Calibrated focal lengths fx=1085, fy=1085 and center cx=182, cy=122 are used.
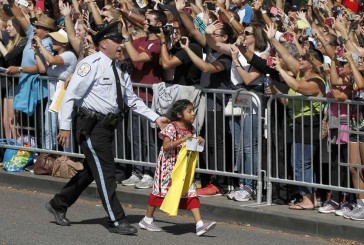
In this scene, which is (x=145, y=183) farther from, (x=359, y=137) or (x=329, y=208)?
(x=359, y=137)

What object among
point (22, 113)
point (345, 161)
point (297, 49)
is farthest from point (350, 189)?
Answer: point (22, 113)

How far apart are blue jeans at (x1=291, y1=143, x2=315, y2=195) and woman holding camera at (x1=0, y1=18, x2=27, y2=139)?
451cm

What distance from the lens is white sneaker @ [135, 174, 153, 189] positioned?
1284 centimetres

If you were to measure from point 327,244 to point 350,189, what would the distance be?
0.72 metres

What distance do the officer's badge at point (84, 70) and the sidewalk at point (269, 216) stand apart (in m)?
2.19

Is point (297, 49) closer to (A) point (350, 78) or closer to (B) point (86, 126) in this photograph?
(A) point (350, 78)

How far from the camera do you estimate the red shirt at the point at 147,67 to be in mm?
12805

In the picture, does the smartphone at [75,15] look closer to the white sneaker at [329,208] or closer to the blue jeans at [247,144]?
the blue jeans at [247,144]

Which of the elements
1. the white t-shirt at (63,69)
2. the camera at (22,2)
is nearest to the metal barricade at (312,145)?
the white t-shirt at (63,69)

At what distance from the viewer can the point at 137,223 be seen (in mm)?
11328

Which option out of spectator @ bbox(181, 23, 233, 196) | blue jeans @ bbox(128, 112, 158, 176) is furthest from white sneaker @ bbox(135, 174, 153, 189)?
spectator @ bbox(181, 23, 233, 196)

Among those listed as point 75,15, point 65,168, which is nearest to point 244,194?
point 65,168

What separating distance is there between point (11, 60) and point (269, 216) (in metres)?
4.93

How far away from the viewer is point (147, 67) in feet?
42.6
